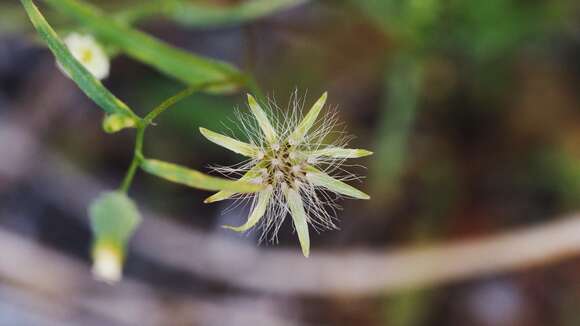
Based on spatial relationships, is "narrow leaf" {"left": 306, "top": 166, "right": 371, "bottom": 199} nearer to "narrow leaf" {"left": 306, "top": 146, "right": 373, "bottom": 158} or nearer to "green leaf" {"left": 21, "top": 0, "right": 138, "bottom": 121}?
"narrow leaf" {"left": 306, "top": 146, "right": 373, "bottom": 158}

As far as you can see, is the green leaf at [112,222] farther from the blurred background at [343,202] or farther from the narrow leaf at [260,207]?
the blurred background at [343,202]

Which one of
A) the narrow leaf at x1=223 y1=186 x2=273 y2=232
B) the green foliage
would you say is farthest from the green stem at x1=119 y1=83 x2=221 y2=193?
the narrow leaf at x1=223 y1=186 x2=273 y2=232

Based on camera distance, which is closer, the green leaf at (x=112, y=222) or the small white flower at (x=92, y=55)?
the green leaf at (x=112, y=222)

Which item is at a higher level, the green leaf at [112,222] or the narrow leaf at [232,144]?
the narrow leaf at [232,144]

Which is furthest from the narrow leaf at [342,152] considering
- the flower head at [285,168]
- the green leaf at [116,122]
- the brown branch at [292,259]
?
the brown branch at [292,259]

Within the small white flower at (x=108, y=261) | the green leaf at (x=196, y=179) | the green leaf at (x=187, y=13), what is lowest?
the small white flower at (x=108, y=261)

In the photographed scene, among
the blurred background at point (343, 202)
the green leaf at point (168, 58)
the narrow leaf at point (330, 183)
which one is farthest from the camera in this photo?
the blurred background at point (343, 202)

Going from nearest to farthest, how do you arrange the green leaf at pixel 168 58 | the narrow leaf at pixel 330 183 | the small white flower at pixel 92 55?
the narrow leaf at pixel 330 183
the green leaf at pixel 168 58
the small white flower at pixel 92 55

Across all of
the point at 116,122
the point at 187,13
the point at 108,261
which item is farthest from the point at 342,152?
the point at 187,13

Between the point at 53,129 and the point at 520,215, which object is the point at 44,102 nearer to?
the point at 53,129
